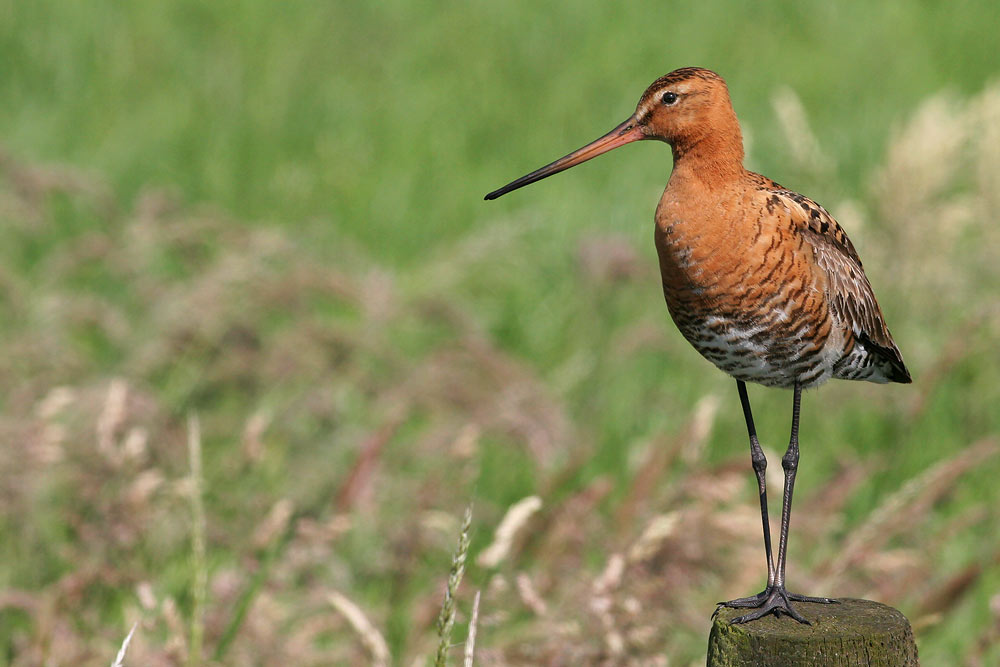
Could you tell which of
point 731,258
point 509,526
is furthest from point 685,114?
point 509,526

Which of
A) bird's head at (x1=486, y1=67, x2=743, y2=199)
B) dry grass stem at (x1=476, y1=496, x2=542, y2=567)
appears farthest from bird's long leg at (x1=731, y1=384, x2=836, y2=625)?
bird's head at (x1=486, y1=67, x2=743, y2=199)

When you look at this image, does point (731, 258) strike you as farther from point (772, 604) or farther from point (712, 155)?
point (772, 604)

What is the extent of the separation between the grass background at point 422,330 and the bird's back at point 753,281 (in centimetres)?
81

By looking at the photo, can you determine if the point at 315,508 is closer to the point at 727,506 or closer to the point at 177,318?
the point at 177,318

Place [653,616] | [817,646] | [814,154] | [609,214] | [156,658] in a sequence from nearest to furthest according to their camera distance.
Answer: [817,646]
[156,658]
[653,616]
[814,154]
[609,214]

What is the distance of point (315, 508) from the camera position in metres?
5.56

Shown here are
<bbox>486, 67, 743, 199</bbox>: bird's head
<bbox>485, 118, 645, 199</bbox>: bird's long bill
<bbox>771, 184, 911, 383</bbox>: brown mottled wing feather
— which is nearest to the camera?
<bbox>485, 118, 645, 199</bbox>: bird's long bill

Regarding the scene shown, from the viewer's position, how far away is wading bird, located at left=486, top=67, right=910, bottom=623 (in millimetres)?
3037

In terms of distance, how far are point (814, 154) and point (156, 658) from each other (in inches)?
197

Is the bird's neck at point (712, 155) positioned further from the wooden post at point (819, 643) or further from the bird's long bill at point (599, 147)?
the wooden post at point (819, 643)

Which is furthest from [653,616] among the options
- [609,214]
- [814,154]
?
[609,214]

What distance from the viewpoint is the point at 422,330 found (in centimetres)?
829

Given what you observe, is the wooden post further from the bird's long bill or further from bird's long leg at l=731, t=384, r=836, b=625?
the bird's long bill

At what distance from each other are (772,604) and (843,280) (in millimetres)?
878
